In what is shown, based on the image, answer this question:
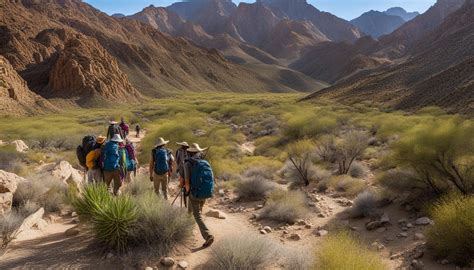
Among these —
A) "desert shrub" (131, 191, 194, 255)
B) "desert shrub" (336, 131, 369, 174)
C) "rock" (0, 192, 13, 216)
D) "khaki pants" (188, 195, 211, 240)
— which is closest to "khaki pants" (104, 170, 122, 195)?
"desert shrub" (131, 191, 194, 255)

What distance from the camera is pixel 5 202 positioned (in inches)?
391

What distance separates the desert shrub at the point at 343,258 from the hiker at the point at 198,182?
7.89 ft

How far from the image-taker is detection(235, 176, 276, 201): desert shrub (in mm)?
13336

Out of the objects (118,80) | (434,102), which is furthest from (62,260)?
(118,80)

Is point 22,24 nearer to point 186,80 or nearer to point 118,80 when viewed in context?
point 118,80

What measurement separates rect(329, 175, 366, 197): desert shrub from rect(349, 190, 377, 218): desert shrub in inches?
78.5

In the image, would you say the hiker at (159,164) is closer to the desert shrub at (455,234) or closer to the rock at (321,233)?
the rock at (321,233)

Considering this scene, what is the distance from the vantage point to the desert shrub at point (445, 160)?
9945 millimetres

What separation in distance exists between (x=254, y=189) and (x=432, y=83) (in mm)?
43987

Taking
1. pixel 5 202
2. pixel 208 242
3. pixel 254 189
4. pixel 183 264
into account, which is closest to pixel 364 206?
pixel 254 189

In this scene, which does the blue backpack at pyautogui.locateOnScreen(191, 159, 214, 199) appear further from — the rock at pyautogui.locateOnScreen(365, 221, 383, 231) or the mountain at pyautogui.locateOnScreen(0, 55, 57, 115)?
the mountain at pyautogui.locateOnScreen(0, 55, 57, 115)

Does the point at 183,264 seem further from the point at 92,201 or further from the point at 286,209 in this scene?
the point at 286,209

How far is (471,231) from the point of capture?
706cm

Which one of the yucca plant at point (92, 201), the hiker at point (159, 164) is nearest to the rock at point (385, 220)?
the hiker at point (159, 164)
